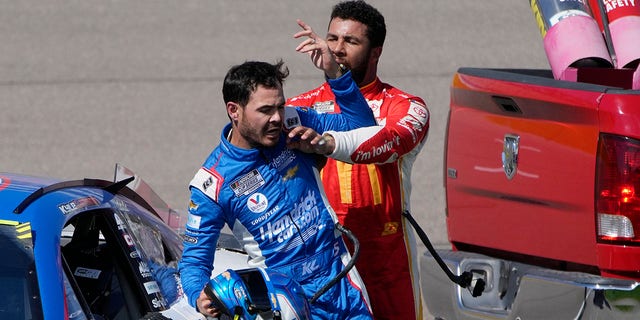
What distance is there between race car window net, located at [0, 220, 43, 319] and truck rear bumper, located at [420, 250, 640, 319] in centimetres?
214

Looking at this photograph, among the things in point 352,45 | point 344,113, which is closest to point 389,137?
point 344,113

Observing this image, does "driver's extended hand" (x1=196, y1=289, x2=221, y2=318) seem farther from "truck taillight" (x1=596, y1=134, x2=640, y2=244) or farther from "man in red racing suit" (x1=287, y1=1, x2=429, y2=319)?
"truck taillight" (x1=596, y1=134, x2=640, y2=244)

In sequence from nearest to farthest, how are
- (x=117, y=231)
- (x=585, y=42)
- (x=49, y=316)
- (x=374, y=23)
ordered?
(x=49, y=316)
(x=117, y=231)
(x=374, y=23)
(x=585, y=42)

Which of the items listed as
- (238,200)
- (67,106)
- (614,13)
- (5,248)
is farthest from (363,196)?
(67,106)

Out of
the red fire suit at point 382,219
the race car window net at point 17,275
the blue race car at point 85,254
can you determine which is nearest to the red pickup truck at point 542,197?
the red fire suit at point 382,219

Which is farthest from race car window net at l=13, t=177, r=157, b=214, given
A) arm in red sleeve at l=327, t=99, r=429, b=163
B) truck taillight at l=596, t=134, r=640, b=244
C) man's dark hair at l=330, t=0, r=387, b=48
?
truck taillight at l=596, t=134, r=640, b=244

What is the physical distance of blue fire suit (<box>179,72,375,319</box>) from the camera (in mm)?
4641

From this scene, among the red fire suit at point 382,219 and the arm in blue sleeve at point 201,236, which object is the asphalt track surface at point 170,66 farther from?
the arm in blue sleeve at point 201,236

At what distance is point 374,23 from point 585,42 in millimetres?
1305

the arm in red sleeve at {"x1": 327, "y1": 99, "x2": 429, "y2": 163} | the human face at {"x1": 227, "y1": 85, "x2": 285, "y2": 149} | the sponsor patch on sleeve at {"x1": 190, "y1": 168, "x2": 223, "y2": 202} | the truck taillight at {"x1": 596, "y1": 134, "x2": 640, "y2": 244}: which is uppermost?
the human face at {"x1": 227, "y1": 85, "x2": 285, "y2": 149}

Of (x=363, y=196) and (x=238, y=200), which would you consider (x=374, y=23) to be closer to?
(x=363, y=196)

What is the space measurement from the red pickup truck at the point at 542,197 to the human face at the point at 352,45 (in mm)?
710

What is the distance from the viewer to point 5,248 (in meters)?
4.37

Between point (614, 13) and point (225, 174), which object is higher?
point (614, 13)
